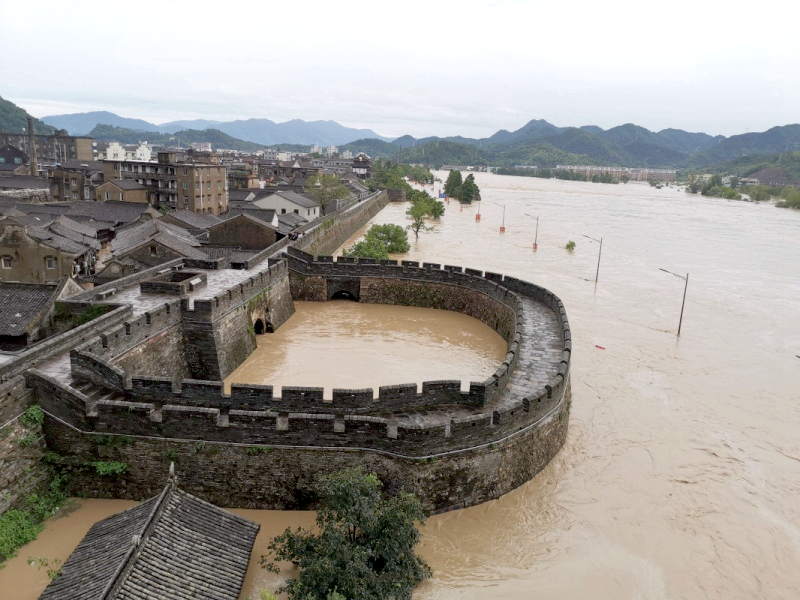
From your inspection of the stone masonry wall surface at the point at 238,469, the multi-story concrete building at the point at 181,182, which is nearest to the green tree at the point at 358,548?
the stone masonry wall surface at the point at 238,469

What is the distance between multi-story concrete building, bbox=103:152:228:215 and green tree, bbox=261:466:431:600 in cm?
4547

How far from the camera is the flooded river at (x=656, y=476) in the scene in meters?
11.2

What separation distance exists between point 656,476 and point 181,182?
46532mm

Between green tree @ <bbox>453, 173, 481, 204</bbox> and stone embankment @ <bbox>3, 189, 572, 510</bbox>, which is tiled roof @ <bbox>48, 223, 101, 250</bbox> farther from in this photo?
green tree @ <bbox>453, 173, 481, 204</bbox>

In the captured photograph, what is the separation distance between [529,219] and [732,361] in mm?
49895

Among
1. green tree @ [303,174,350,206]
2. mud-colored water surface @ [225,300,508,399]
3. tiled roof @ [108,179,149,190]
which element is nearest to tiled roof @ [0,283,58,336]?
mud-colored water surface @ [225,300,508,399]

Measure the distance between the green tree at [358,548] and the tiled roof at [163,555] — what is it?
31.2 inches

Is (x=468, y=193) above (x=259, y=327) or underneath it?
above

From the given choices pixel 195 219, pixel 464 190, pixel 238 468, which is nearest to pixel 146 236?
pixel 195 219

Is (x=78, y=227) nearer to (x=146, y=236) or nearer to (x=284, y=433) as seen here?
(x=146, y=236)

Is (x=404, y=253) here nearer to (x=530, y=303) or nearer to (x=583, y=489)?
(x=530, y=303)

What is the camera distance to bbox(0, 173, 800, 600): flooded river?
1116 centimetres

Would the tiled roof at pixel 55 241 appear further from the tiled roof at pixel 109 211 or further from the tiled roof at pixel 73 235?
the tiled roof at pixel 109 211

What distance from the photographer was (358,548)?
363 inches
